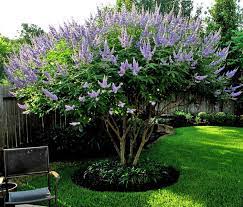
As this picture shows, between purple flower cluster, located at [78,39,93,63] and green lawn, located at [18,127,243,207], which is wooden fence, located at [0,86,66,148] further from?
purple flower cluster, located at [78,39,93,63]

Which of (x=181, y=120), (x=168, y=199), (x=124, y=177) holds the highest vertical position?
(x=181, y=120)

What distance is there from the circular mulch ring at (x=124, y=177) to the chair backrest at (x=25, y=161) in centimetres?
122

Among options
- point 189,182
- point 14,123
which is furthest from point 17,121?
point 189,182

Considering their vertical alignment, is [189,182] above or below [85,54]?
below

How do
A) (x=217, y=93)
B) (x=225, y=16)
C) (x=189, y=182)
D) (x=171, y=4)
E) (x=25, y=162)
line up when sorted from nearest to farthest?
(x=25, y=162) < (x=217, y=93) < (x=189, y=182) < (x=225, y=16) < (x=171, y=4)

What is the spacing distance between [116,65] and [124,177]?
1.95 meters

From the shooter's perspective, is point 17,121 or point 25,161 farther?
point 17,121

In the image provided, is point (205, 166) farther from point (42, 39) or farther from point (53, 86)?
point (42, 39)

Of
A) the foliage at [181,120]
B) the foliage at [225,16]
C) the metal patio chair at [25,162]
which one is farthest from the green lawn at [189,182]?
the foliage at [225,16]

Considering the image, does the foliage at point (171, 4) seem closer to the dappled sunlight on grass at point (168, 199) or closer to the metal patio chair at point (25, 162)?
the dappled sunlight on grass at point (168, 199)

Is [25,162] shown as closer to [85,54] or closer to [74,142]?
[85,54]

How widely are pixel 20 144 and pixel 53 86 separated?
265 centimetres

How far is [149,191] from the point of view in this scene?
206 inches

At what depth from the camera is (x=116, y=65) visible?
4.78 metres
